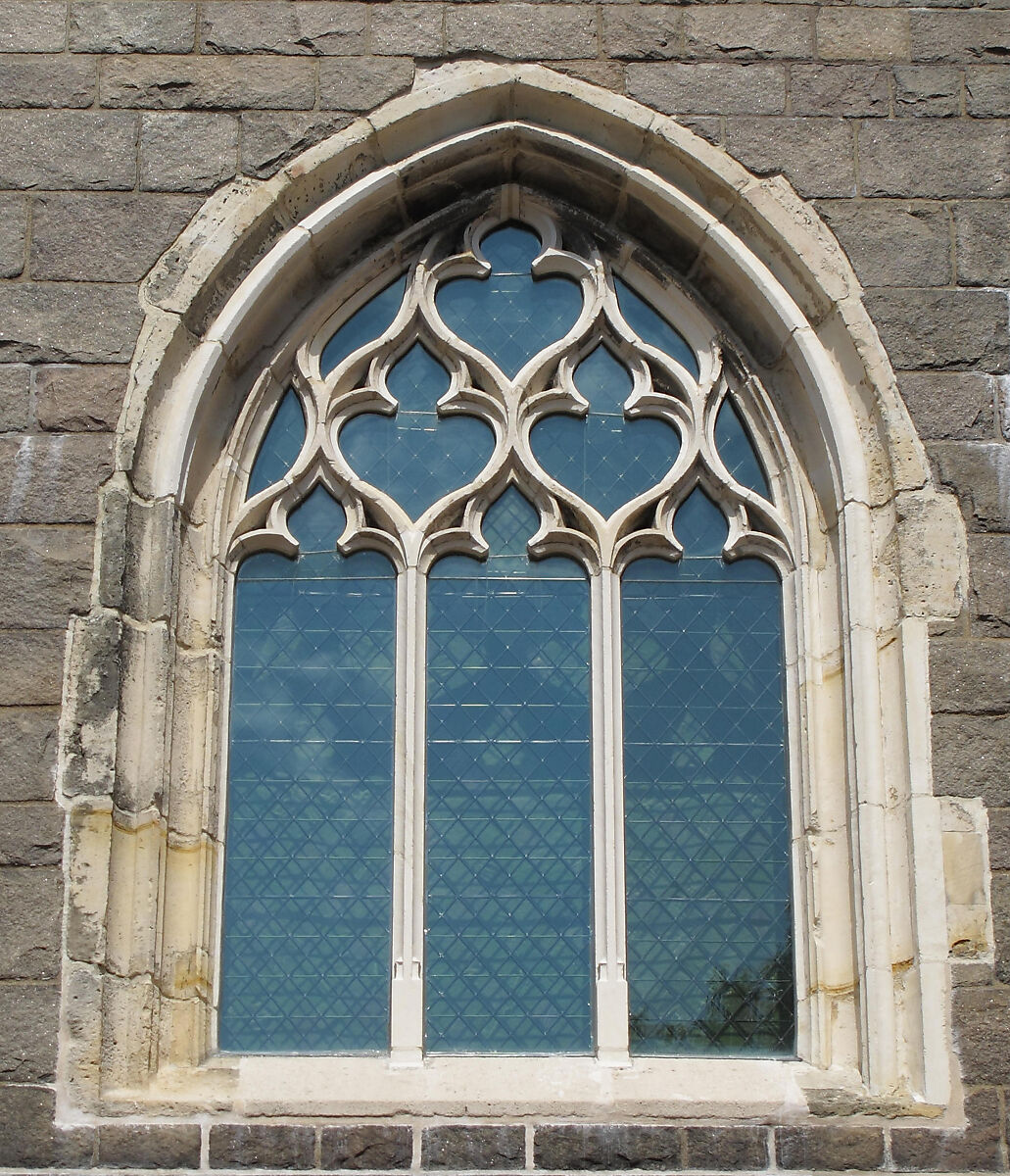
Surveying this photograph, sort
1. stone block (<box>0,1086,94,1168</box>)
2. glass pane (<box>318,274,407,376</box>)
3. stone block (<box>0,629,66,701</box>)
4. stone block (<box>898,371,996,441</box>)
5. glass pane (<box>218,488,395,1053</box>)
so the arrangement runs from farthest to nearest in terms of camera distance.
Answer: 1. glass pane (<box>318,274,407,376</box>)
2. stone block (<box>898,371,996,441</box>)
3. glass pane (<box>218,488,395,1053</box>)
4. stone block (<box>0,629,66,701</box>)
5. stone block (<box>0,1086,94,1168</box>)

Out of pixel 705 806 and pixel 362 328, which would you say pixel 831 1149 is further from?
pixel 362 328

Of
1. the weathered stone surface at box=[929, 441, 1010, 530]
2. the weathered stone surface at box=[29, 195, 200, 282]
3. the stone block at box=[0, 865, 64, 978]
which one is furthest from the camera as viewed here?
the weathered stone surface at box=[29, 195, 200, 282]

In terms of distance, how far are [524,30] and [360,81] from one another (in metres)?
0.58

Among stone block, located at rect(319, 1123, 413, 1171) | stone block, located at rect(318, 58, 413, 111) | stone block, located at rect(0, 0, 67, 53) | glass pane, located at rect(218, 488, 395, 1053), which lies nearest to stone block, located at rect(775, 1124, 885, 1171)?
stone block, located at rect(319, 1123, 413, 1171)

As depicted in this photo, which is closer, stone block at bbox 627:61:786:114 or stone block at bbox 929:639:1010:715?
stone block at bbox 929:639:1010:715

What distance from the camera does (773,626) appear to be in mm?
5871

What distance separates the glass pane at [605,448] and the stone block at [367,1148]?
2064 mm

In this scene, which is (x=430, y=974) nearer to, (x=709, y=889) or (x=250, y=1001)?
(x=250, y=1001)

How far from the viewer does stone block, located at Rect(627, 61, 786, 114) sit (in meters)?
6.06

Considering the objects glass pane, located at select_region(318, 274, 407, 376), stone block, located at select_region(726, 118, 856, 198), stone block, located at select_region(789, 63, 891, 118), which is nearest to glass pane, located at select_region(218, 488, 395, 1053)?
glass pane, located at select_region(318, 274, 407, 376)

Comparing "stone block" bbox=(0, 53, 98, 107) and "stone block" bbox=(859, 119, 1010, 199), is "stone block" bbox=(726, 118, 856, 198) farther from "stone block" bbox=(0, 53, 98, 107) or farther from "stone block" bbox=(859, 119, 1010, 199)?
"stone block" bbox=(0, 53, 98, 107)

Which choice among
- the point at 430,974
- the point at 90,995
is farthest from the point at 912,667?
the point at 90,995

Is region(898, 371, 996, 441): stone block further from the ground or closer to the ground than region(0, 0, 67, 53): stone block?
closer to the ground

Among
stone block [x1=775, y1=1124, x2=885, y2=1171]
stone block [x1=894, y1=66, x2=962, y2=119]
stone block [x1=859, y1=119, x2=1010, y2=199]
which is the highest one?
stone block [x1=894, y1=66, x2=962, y2=119]
